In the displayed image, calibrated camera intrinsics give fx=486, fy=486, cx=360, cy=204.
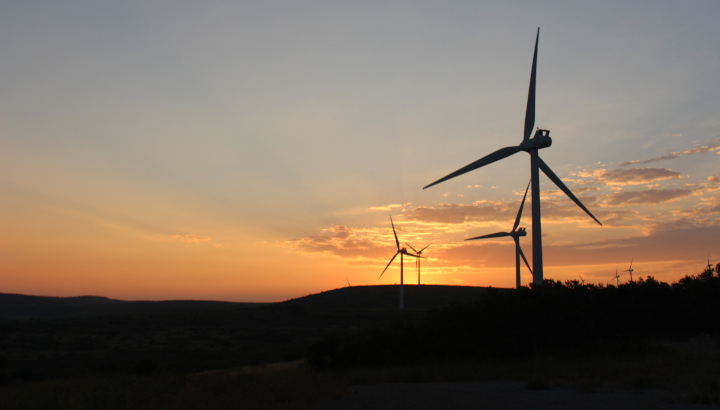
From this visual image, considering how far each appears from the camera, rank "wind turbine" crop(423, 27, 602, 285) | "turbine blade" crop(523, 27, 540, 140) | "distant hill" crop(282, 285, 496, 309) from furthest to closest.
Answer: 1. "distant hill" crop(282, 285, 496, 309)
2. "turbine blade" crop(523, 27, 540, 140)
3. "wind turbine" crop(423, 27, 602, 285)

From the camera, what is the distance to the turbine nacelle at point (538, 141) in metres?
39.2

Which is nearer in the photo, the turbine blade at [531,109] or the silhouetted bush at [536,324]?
the silhouetted bush at [536,324]

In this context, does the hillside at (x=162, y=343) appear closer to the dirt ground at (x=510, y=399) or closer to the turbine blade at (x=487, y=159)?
the turbine blade at (x=487, y=159)

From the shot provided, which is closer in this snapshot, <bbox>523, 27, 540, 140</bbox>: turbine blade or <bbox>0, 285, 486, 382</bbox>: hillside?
<bbox>523, 27, 540, 140</bbox>: turbine blade

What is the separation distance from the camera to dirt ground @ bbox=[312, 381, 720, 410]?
15.6 m

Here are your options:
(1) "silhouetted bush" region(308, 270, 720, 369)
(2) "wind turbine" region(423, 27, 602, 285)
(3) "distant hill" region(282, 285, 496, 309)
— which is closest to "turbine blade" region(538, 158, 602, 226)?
(2) "wind turbine" region(423, 27, 602, 285)

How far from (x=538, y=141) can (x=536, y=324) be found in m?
15.7

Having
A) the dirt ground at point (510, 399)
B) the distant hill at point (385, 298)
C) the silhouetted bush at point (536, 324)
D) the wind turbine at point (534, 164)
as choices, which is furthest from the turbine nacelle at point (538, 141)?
the distant hill at point (385, 298)

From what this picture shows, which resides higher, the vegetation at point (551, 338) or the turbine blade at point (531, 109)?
the turbine blade at point (531, 109)

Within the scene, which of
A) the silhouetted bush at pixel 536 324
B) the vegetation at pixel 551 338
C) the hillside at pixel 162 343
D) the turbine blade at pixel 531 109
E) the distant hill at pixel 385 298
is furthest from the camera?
the distant hill at pixel 385 298

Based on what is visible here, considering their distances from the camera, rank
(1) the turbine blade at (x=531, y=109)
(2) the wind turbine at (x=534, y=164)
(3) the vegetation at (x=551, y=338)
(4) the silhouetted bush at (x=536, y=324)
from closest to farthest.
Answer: (3) the vegetation at (x=551, y=338)
(4) the silhouetted bush at (x=536, y=324)
(2) the wind turbine at (x=534, y=164)
(1) the turbine blade at (x=531, y=109)

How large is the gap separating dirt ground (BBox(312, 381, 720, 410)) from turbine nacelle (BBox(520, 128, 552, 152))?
2414cm

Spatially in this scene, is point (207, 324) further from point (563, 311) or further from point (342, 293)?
point (342, 293)

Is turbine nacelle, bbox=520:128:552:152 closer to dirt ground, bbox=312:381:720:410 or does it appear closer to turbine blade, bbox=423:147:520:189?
turbine blade, bbox=423:147:520:189
